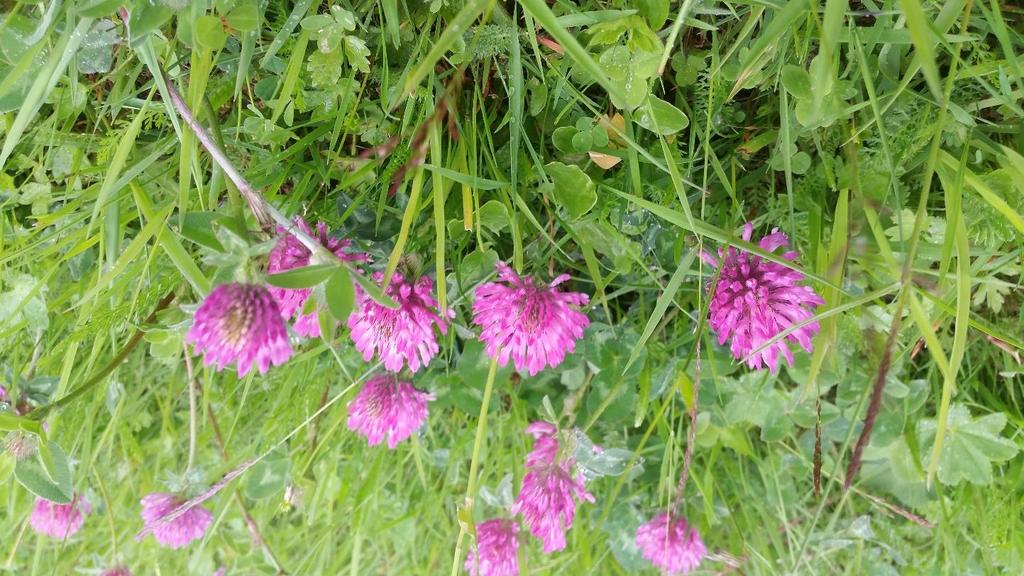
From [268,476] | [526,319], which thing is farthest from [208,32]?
[268,476]

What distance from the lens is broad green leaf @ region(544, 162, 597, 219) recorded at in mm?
925

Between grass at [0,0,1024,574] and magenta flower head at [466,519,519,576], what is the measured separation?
0.09m

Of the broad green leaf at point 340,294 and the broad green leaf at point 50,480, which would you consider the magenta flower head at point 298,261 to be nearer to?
the broad green leaf at point 340,294

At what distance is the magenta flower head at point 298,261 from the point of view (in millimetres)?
891

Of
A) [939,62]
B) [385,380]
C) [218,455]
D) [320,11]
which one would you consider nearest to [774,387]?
[939,62]

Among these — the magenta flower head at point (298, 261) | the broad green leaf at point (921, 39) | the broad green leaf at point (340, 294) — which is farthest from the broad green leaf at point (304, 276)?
the broad green leaf at point (921, 39)

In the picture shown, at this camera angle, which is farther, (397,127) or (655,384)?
(655,384)

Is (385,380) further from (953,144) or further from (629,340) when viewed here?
(953,144)

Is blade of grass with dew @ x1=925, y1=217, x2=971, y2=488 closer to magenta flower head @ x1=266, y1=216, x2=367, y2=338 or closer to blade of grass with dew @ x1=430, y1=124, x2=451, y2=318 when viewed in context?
blade of grass with dew @ x1=430, y1=124, x2=451, y2=318

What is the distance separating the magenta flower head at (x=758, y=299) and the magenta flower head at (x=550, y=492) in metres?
0.36

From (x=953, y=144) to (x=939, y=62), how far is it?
0.50 feet

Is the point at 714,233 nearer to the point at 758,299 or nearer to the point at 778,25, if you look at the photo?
the point at 758,299

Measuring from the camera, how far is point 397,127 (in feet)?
3.40

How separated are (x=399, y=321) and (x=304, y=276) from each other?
281mm
